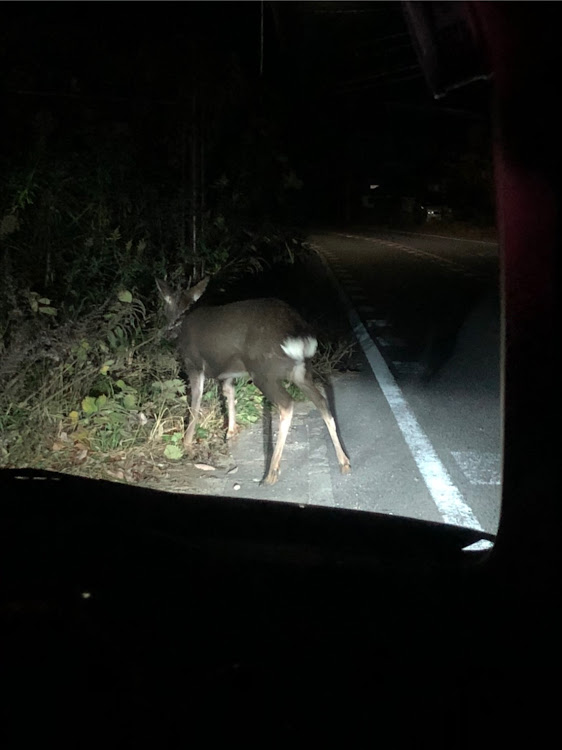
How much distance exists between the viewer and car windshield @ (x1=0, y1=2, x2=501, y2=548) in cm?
653

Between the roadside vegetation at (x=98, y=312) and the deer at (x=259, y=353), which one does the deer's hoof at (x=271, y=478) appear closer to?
the deer at (x=259, y=353)

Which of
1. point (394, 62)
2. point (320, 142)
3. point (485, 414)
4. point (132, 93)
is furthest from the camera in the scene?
point (320, 142)

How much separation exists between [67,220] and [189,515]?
6.07 meters

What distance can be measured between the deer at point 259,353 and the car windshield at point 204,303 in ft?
0.06

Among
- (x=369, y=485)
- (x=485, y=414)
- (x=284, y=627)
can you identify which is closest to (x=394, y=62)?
(x=369, y=485)

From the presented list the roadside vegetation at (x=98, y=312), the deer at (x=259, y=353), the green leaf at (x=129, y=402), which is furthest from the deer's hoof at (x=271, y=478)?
the green leaf at (x=129, y=402)

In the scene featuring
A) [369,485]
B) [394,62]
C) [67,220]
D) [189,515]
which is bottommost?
[369,485]

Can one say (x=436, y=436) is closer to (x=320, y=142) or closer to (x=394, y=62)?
(x=394, y=62)

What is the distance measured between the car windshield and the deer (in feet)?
0.06

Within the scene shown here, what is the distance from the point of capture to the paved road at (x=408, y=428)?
20.3 feet

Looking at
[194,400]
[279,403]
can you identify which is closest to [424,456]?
[279,403]

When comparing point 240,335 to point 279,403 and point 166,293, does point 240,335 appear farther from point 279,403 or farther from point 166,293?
point 166,293

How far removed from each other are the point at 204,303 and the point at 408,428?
3.28 m

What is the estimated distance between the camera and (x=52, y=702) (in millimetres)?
1858
